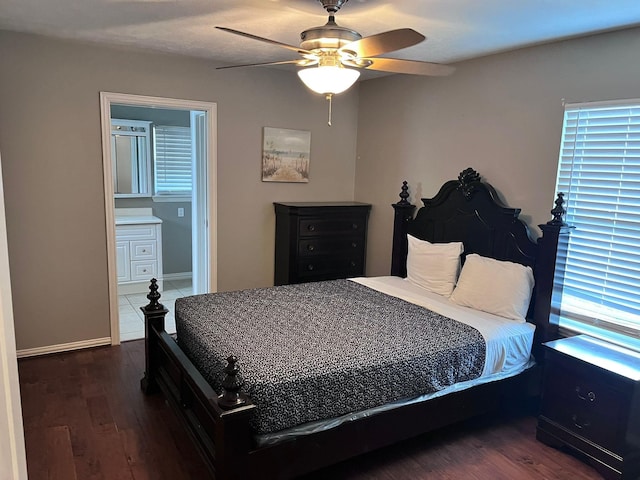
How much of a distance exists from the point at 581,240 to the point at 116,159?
5.04m

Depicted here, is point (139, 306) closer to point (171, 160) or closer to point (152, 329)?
point (171, 160)

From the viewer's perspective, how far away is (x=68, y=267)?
3729 mm

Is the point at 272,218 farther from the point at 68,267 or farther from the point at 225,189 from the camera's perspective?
the point at 68,267

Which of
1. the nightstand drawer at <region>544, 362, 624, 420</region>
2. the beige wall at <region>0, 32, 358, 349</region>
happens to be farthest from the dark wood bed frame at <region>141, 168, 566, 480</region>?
the beige wall at <region>0, 32, 358, 349</region>

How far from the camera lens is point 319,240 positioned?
439cm

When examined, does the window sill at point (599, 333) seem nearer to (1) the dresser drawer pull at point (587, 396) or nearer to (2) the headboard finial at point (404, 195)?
(1) the dresser drawer pull at point (587, 396)

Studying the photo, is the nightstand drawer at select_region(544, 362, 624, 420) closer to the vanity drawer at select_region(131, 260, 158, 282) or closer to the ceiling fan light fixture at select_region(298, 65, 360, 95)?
the ceiling fan light fixture at select_region(298, 65, 360, 95)

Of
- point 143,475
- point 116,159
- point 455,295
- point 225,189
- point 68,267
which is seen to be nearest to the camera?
point 143,475

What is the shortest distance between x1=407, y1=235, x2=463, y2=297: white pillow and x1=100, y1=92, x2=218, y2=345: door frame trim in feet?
5.93

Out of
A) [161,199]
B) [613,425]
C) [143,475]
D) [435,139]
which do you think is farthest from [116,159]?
Result: [613,425]

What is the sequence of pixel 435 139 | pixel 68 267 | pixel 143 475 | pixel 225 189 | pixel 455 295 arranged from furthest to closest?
pixel 225 189 < pixel 435 139 < pixel 68 267 < pixel 455 295 < pixel 143 475

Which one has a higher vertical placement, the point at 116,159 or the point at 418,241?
the point at 116,159

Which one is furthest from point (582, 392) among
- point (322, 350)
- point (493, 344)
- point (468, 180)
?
point (468, 180)

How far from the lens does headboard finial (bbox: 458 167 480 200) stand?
3580 millimetres
